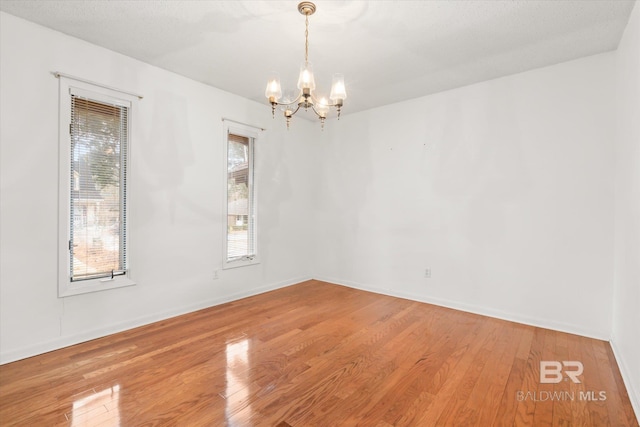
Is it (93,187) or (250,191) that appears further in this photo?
(250,191)

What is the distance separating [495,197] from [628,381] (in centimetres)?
203

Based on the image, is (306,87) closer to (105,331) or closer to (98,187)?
(98,187)

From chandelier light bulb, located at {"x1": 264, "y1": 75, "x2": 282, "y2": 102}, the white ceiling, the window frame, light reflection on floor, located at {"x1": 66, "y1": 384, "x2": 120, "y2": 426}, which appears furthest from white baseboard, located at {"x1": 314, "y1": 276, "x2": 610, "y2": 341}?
light reflection on floor, located at {"x1": 66, "y1": 384, "x2": 120, "y2": 426}

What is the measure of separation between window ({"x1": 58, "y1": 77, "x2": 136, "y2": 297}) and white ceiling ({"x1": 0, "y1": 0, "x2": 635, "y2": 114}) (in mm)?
595

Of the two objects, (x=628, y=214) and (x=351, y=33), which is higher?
(x=351, y=33)

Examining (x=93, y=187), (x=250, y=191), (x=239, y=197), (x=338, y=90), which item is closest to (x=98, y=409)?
(x=93, y=187)

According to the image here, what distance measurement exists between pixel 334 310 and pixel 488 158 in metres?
2.64

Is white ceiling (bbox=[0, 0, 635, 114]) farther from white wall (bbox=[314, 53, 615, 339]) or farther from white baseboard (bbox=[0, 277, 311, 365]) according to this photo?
white baseboard (bbox=[0, 277, 311, 365])

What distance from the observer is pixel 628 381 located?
2.23 m

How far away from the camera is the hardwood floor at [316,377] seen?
6.27ft

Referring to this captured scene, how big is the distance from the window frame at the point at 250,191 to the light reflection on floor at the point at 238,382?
5.01ft

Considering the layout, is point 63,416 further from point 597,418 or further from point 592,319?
point 592,319

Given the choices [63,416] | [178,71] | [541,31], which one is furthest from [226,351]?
[541,31]

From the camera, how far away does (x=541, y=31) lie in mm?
2715
